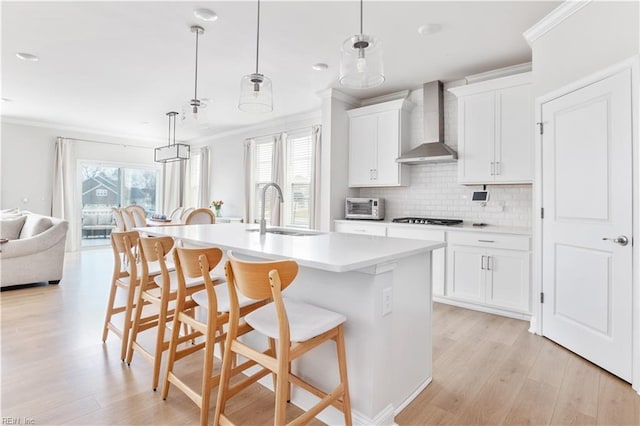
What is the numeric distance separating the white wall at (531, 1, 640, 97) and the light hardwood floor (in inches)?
87.2

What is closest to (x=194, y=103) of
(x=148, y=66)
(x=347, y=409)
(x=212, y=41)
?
(x=212, y=41)

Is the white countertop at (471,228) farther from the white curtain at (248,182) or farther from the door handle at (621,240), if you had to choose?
the white curtain at (248,182)

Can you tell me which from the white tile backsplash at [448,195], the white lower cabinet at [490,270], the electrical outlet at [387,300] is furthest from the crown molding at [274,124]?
the electrical outlet at [387,300]

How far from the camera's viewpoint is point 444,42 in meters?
3.34

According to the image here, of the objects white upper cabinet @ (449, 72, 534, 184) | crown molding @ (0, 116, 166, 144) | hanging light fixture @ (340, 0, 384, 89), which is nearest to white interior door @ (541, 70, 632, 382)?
white upper cabinet @ (449, 72, 534, 184)

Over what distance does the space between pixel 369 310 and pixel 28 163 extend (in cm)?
821

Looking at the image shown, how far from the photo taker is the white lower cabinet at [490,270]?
11.1 ft

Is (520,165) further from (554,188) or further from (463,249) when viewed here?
(463,249)

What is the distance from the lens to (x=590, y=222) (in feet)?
8.29

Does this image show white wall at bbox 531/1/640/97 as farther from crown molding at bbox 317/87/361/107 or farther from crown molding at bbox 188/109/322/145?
crown molding at bbox 188/109/322/145

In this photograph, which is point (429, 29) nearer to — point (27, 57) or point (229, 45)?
point (229, 45)

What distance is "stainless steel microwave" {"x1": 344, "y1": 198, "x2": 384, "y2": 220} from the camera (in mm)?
4727

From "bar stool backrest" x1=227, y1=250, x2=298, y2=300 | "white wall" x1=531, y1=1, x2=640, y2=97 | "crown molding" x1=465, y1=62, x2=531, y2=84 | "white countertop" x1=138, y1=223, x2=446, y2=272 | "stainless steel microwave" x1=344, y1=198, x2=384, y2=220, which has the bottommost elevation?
"bar stool backrest" x1=227, y1=250, x2=298, y2=300

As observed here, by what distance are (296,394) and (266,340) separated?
40 cm
